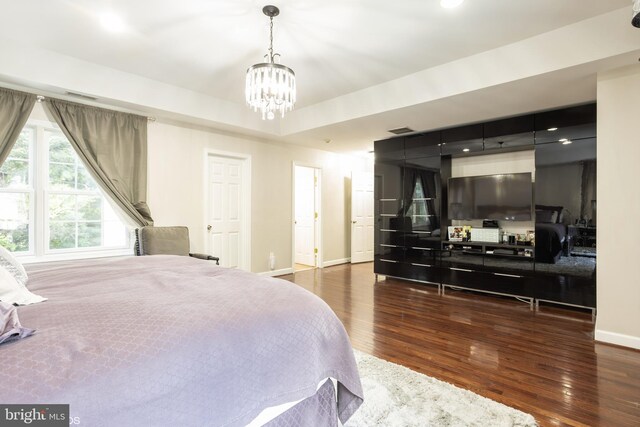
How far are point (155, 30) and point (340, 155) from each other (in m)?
4.62

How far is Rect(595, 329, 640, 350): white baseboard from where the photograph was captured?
2738mm

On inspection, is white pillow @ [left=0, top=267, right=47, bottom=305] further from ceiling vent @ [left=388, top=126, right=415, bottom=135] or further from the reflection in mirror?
the reflection in mirror

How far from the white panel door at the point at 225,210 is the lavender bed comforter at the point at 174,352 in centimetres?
315

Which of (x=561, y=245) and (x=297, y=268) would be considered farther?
(x=297, y=268)

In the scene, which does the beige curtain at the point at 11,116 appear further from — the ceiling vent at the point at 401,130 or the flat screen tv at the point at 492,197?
the flat screen tv at the point at 492,197

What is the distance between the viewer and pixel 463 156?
4.76m

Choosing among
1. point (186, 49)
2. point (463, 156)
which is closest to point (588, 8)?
point (463, 156)

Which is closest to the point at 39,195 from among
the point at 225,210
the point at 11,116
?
the point at 11,116

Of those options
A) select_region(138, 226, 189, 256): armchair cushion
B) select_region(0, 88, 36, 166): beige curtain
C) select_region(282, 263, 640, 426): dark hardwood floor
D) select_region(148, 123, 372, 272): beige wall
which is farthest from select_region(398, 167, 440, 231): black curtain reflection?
select_region(0, 88, 36, 166): beige curtain

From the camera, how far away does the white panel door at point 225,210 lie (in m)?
4.82

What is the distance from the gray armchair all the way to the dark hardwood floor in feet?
6.76

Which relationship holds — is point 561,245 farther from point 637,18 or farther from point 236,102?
point 236,102

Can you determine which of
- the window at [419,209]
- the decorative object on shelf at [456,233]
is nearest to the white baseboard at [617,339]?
the decorative object on shelf at [456,233]

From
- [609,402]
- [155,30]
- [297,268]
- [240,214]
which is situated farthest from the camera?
[297,268]
